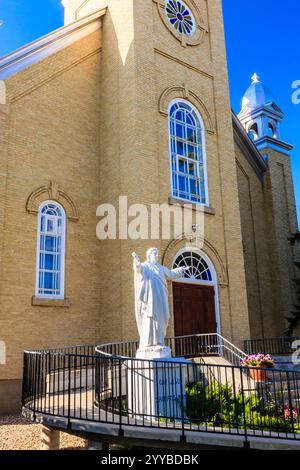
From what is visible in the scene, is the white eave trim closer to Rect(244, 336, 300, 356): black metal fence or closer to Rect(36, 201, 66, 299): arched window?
Rect(36, 201, 66, 299): arched window

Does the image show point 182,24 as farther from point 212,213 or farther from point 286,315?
point 286,315

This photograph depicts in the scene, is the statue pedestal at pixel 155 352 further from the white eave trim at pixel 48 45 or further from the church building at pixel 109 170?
the white eave trim at pixel 48 45

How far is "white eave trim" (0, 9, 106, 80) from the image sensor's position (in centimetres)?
1362

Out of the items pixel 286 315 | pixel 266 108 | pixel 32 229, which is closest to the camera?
pixel 32 229

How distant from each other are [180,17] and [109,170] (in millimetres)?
6596

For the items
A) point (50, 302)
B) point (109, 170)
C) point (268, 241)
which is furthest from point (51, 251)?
point (268, 241)

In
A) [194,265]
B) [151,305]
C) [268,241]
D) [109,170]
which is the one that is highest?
[109,170]

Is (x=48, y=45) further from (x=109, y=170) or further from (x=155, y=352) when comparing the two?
(x=155, y=352)

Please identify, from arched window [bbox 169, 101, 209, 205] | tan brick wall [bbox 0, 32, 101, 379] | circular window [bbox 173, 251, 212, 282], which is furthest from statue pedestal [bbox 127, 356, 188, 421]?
arched window [bbox 169, 101, 209, 205]

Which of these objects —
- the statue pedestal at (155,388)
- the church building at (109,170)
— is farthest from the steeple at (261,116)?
the statue pedestal at (155,388)

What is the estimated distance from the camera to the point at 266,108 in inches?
890

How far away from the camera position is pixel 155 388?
807 cm
